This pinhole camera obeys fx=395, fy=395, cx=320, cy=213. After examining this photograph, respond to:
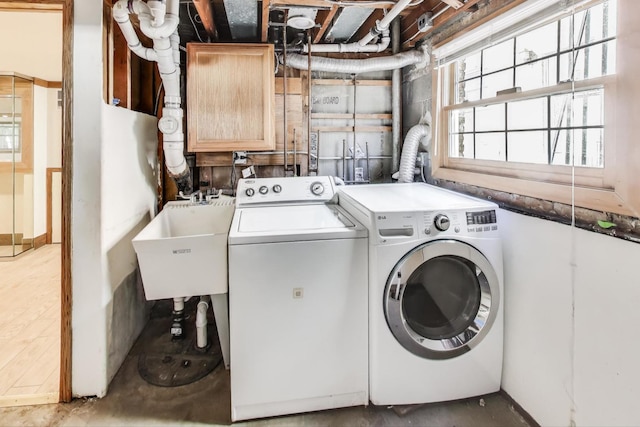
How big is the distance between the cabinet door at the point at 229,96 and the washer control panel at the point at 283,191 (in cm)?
35

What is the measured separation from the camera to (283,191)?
2.72m

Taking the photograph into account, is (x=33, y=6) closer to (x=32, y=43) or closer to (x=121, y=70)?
(x=121, y=70)

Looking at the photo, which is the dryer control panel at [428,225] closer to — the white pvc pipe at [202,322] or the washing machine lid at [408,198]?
the washing machine lid at [408,198]

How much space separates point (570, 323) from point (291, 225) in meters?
1.30

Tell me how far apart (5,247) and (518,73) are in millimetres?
5202

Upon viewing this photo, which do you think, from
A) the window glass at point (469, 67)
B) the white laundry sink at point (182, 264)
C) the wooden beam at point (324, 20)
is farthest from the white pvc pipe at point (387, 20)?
the white laundry sink at point (182, 264)

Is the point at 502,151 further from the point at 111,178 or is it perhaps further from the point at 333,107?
the point at 111,178

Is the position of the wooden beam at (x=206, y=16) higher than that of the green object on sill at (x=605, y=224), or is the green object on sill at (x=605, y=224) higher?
the wooden beam at (x=206, y=16)

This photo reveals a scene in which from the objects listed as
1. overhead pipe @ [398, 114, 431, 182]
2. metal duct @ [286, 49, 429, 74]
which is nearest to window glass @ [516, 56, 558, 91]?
overhead pipe @ [398, 114, 431, 182]

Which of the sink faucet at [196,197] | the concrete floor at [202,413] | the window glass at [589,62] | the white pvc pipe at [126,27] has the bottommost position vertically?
the concrete floor at [202,413]

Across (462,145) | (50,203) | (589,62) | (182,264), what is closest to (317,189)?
(462,145)

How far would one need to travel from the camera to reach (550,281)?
173 centimetres

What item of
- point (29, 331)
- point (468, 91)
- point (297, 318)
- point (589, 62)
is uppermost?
point (468, 91)

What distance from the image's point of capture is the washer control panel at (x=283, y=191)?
2.68m
